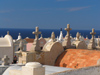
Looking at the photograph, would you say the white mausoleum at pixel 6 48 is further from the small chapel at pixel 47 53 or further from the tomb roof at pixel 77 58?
the tomb roof at pixel 77 58

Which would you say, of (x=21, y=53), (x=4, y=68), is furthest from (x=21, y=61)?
(x=4, y=68)

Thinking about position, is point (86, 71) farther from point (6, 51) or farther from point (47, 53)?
point (6, 51)

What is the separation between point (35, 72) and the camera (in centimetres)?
607

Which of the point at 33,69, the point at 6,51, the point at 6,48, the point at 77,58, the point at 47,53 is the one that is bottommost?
the point at 6,51

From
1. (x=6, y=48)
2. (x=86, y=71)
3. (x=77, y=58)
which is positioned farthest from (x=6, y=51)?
(x=86, y=71)

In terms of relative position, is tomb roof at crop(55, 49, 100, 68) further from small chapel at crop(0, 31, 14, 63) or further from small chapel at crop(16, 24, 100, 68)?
small chapel at crop(0, 31, 14, 63)

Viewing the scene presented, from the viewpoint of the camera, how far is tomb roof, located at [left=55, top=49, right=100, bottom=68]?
12695 mm

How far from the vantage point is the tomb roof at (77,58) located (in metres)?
12.7

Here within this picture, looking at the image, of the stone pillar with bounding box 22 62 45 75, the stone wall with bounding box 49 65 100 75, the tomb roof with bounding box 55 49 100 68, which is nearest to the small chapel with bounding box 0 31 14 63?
the tomb roof with bounding box 55 49 100 68

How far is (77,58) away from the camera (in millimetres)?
13469

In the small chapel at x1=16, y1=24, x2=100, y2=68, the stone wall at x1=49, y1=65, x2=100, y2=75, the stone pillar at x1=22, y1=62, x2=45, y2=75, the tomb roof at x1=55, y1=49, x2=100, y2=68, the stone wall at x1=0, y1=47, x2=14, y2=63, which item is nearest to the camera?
the stone pillar at x1=22, y1=62, x2=45, y2=75

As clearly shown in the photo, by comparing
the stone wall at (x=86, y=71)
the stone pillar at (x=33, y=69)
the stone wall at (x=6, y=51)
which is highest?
the stone pillar at (x=33, y=69)

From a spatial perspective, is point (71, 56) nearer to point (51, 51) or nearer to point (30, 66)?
point (51, 51)

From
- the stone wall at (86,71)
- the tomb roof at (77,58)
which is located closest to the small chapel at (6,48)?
the tomb roof at (77,58)
